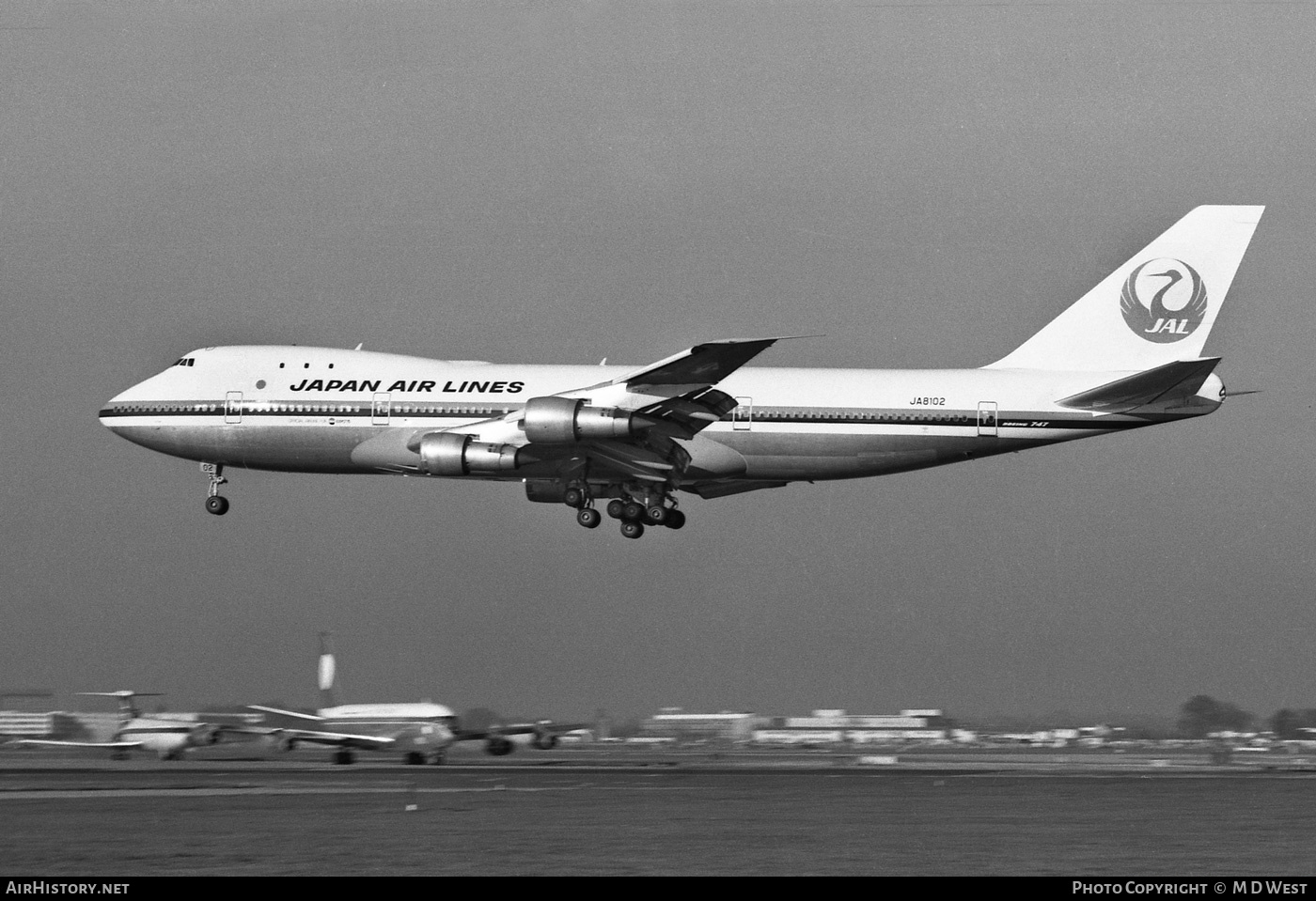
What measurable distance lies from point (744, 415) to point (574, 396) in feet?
16.4

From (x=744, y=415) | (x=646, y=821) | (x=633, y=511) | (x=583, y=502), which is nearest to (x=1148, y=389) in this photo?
(x=744, y=415)

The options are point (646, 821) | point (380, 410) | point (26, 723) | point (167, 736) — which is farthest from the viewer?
point (26, 723)

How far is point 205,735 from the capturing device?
53344 mm

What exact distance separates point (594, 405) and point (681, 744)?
31.2 m

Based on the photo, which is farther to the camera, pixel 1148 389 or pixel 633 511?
Result: pixel 633 511

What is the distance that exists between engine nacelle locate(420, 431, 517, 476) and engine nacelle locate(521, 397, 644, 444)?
5.17 feet

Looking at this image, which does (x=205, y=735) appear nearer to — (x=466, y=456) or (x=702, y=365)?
(x=466, y=456)

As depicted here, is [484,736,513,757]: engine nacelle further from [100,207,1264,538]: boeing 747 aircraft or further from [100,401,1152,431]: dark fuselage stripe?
[100,401,1152,431]: dark fuselage stripe

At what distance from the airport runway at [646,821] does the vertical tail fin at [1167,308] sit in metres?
13.7

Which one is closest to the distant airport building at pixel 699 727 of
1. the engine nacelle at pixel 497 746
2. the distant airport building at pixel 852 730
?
the distant airport building at pixel 852 730

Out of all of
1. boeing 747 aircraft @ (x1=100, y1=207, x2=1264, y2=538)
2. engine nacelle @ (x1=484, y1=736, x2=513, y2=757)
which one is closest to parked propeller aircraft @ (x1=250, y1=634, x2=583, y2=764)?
engine nacelle @ (x1=484, y1=736, x2=513, y2=757)
